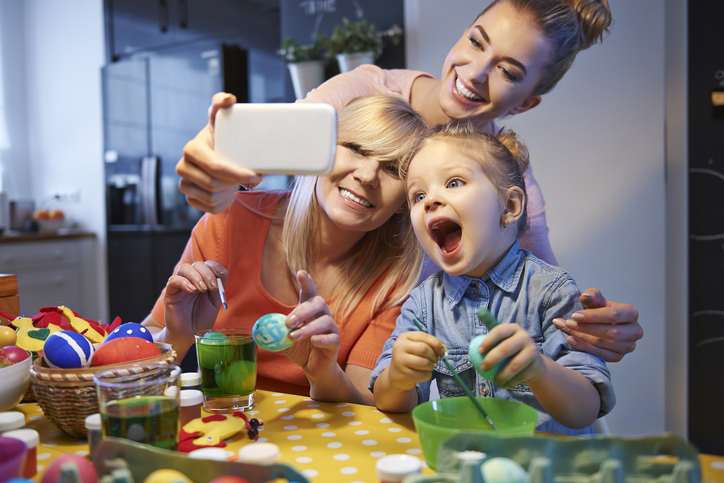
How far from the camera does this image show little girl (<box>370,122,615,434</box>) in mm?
847

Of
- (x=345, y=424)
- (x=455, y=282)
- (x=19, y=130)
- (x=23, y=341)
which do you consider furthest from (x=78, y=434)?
(x=19, y=130)

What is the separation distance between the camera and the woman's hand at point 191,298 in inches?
40.5

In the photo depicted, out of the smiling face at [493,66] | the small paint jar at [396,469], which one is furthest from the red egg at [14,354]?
the smiling face at [493,66]

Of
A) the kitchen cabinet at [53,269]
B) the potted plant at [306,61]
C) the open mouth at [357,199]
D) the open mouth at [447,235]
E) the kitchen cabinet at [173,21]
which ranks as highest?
the kitchen cabinet at [173,21]

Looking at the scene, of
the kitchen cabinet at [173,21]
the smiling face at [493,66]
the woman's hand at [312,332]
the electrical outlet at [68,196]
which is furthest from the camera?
the electrical outlet at [68,196]

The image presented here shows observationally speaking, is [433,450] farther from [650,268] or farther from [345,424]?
[650,268]

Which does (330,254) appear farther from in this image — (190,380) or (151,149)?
(151,149)

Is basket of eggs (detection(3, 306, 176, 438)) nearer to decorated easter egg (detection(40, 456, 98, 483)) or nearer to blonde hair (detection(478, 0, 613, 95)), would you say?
decorated easter egg (detection(40, 456, 98, 483))

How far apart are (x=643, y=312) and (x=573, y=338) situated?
1533 millimetres

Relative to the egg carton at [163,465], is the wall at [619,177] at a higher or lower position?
higher

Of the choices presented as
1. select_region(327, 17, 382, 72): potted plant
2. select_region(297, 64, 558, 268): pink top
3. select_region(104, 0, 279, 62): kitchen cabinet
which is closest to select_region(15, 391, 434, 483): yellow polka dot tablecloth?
select_region(297, 64, 558, 268): pink top

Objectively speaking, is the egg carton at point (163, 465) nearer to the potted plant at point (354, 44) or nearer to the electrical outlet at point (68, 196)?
the potted plant at point (354, 44)

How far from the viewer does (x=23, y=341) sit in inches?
36.4

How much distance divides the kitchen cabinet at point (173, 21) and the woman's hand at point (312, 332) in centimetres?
280
